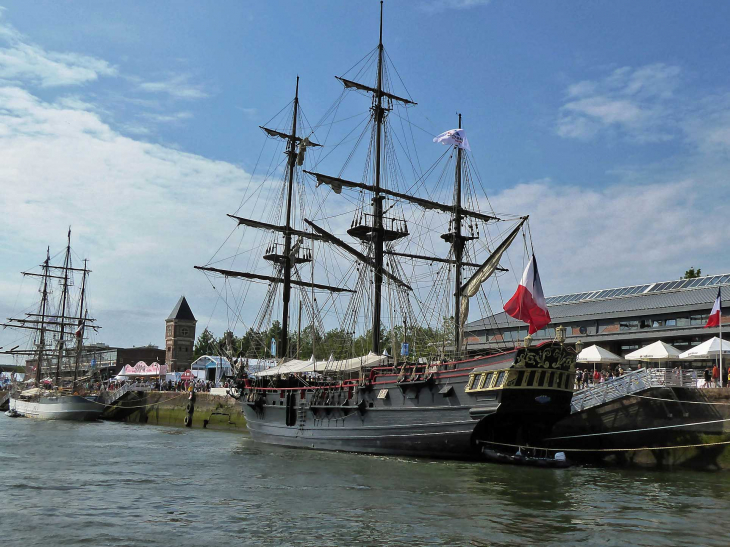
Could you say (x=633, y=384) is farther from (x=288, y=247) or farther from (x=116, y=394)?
(x=116, y=394)

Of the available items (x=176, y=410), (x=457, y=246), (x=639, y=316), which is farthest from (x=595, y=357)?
(x=176, y=410)

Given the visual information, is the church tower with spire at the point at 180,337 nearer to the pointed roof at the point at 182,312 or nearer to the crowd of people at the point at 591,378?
the pointed roof at the point at 182,312

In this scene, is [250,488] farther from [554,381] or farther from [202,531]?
[554,381]

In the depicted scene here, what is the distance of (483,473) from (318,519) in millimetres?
8848

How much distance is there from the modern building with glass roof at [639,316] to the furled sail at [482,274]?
649cm

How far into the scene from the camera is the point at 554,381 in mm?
26062

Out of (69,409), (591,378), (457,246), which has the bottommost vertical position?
(69,409)

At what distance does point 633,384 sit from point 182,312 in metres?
83.9

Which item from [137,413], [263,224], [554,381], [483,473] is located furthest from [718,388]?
[137,413]

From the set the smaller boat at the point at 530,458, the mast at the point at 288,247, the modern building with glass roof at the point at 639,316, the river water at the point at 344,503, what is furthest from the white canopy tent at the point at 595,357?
the mast at the point at 288,247

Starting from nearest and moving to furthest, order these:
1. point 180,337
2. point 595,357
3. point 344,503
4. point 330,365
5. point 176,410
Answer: point 344,503
point 595,357
point 330,365
point 176,410
point 180,337

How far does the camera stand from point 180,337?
332 ft

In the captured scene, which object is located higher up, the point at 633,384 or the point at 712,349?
the point at 712,349

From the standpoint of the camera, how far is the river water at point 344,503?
48.7ft
